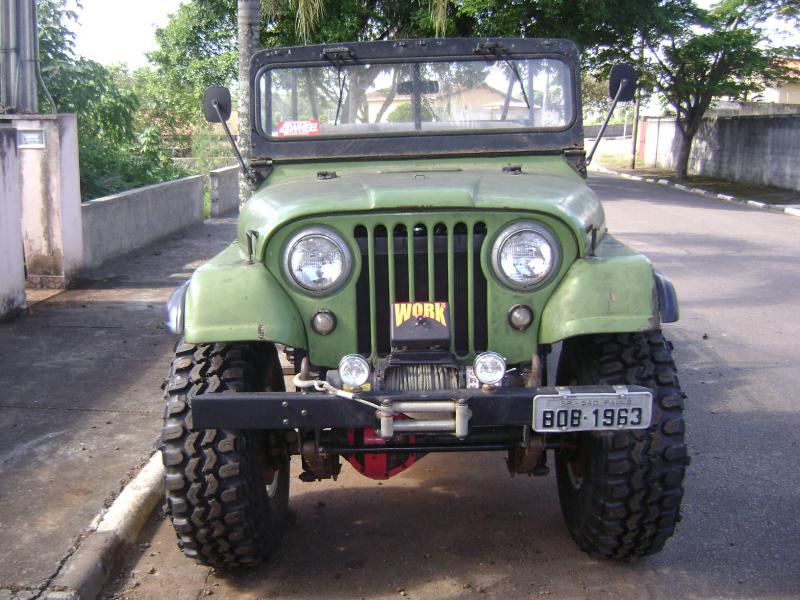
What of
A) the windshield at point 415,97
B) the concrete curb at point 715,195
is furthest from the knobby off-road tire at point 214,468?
the concrete curb at point 715,195

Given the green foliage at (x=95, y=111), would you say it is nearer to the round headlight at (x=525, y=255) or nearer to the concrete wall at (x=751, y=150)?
the round headlight at (x=525, y=255)

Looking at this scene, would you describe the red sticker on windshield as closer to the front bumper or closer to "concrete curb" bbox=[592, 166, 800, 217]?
the front bumper

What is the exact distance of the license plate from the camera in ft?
10.6

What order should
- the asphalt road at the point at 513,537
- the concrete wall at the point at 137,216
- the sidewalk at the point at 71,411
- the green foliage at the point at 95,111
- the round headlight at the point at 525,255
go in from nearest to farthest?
the round headlight at the point at 525,255, the asphalt road at the point at 513,537, the sidewalk at the point at 71,411, the concrete wall at the point at 137,216, the green foliage at the point at 95,111

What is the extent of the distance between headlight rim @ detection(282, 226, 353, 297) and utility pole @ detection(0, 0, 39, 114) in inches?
263

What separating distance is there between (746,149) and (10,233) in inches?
971

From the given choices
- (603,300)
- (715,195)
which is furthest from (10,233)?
(715,195)

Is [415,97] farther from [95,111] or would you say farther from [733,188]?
[733,188]

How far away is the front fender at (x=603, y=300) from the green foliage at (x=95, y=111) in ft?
33.2

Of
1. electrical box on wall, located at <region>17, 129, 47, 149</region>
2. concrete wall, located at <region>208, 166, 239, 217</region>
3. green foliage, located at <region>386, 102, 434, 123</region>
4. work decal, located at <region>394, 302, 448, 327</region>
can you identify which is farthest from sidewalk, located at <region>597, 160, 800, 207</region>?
work decal, located at <region>394, 302, 448, 327</region>

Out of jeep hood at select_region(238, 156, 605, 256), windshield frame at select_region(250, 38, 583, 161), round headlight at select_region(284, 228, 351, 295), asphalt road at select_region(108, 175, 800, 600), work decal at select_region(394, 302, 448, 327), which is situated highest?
windshield frame at select_region(250, 38, 583, 161)

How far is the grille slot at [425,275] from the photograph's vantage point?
357 cm

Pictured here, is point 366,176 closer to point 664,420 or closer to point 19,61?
point 664,420

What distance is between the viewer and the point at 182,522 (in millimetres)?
3596
